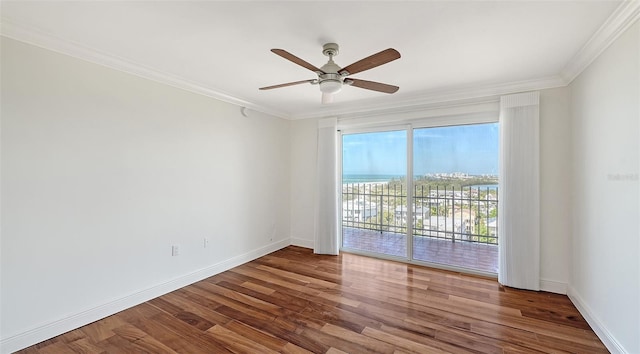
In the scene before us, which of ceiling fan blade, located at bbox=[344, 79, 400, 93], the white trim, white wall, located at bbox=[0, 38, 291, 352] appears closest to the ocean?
the white trim

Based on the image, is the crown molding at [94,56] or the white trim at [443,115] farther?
the white trim at [443,115]

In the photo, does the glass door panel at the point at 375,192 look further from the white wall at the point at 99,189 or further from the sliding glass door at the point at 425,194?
the white wall at the point at 99,189

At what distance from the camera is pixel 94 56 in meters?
2.30

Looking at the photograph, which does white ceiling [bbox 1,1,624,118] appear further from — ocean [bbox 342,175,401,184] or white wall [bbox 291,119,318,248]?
white wall [bbox 291,119,318,248]

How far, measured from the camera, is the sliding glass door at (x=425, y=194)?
3496mm

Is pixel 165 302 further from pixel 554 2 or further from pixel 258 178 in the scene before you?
pixel 554 2

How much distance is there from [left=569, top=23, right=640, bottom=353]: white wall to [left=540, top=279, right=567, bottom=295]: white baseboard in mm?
229

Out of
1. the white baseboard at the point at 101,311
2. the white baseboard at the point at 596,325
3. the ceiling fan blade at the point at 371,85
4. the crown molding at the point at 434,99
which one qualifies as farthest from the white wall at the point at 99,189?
the white baseboard at the point at 596,325

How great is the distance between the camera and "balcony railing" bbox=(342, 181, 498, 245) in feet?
11.6

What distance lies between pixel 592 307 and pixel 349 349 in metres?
2.18

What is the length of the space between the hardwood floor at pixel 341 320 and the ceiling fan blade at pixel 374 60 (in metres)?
2.12

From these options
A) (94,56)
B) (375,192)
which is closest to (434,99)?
(375,192)

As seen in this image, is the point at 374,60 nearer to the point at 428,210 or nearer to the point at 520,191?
the point at 520,191

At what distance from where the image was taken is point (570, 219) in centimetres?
282
